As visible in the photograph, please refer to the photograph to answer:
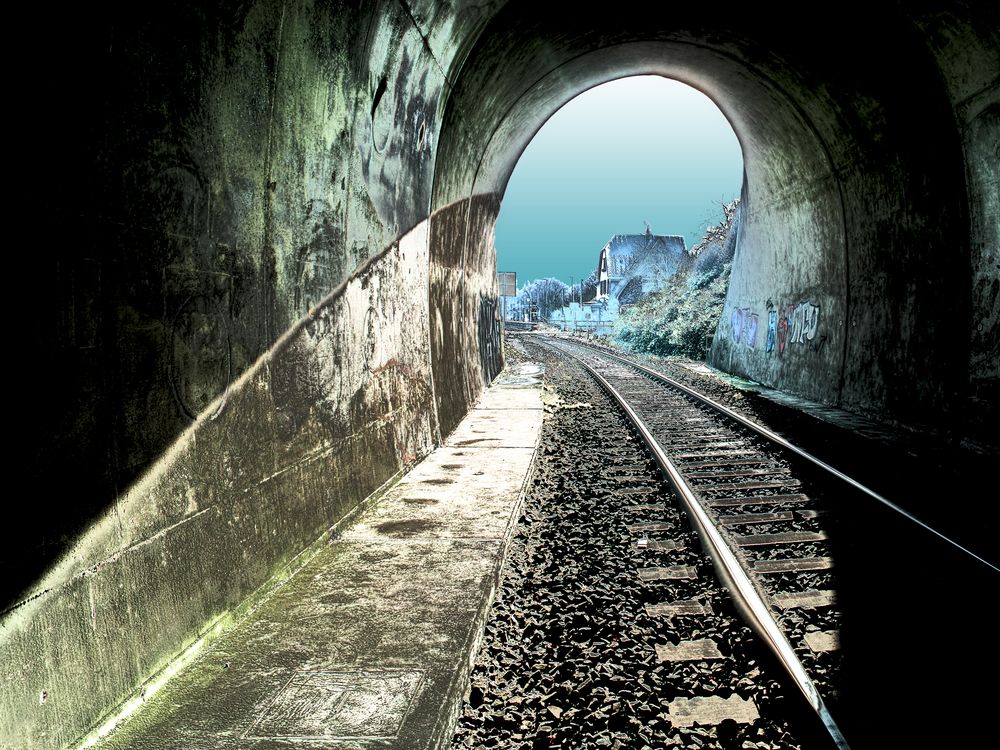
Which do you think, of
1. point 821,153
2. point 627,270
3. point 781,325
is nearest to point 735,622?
point 821,153

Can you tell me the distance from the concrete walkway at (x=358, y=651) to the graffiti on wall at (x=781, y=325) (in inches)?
325

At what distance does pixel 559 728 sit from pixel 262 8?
3.67 m

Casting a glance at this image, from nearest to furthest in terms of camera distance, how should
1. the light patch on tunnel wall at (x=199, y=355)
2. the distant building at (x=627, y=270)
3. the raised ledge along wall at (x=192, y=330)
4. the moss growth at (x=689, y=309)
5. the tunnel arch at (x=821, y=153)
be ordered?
the raised ledge along wall at (x=192, y=330) < the light patch on tunnel wall at (x=199, y=355) < the tunnel arch at (x=821, y=153) < the moss growth at (x=689, y=309) < the distant building at (x=627, y=270)

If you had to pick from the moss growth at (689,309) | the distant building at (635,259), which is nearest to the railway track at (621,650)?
the moss growth at (689,309)

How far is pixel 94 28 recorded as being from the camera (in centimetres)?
225

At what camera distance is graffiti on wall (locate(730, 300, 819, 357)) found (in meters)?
11.1

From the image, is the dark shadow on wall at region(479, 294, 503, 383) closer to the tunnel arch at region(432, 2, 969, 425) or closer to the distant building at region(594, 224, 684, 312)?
the tunnel arch at region(432, 2, 969, 425)

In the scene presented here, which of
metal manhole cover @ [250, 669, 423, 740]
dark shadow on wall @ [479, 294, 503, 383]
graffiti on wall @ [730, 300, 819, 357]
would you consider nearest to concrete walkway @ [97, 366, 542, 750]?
metal manhole cover @ [250, 669, 423, 740]

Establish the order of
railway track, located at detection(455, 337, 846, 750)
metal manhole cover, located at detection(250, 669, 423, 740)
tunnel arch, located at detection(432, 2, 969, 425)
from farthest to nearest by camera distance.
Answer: tunnel arch, located at detection(432, 2, 969, 425)
railway track, located at detection(455, 337, 846, 750)
metal manhole cover, located at detection(250, 669, 423, 740)

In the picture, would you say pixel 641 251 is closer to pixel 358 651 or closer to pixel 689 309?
pixel 689 309

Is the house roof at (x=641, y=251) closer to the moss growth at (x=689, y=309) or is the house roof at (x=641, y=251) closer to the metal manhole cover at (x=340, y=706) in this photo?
the moss growth at (x=689, y=309)

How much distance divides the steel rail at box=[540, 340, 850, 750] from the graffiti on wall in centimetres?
666

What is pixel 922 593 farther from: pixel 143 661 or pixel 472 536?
pixel 143 661

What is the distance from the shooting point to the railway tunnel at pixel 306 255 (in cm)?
222
